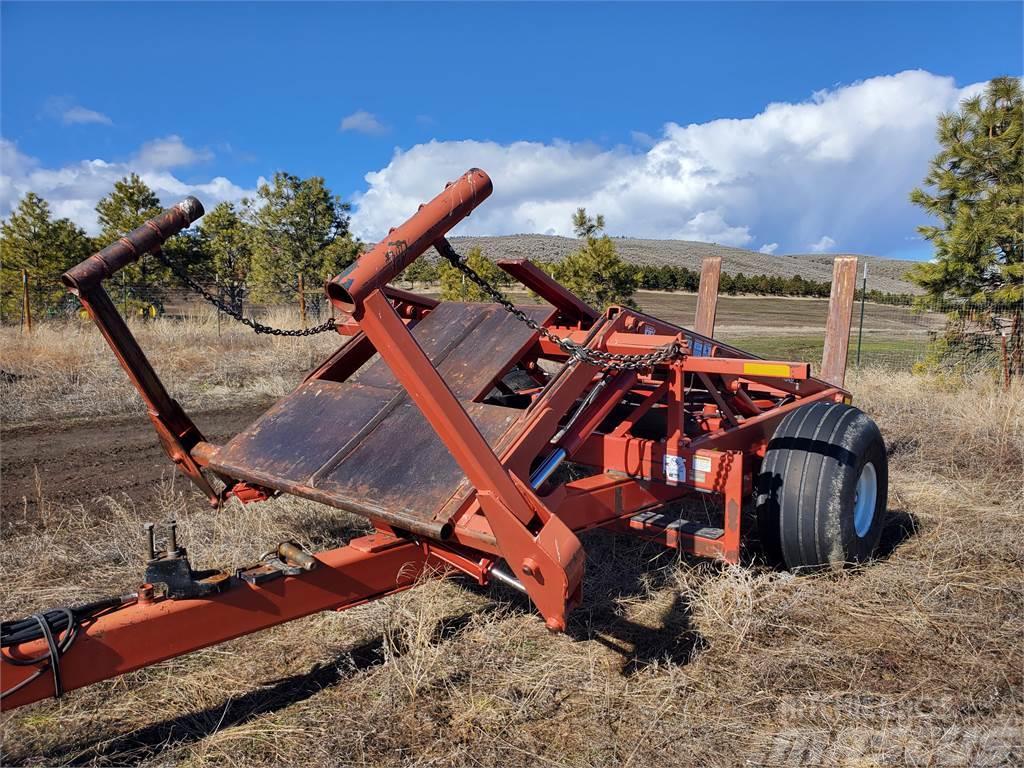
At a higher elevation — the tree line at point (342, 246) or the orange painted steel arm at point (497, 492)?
the tree line at point (342, 246)

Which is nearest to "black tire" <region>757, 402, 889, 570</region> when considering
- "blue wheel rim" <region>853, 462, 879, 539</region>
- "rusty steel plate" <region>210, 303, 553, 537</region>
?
"blue wheel rim" <region>853, 462, 879, 539</region>

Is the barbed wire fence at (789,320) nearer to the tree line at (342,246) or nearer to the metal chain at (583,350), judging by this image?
the tree line at (342,246)

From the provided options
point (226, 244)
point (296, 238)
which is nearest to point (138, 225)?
point (226, 244)

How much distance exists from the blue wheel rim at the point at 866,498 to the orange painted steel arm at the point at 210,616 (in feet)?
8.60

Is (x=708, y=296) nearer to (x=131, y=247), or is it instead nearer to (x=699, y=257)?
(x=131, y=247)

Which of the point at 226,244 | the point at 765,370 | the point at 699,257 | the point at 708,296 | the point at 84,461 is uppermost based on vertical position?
the point at 699,257

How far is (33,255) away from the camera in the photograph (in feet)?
61.6

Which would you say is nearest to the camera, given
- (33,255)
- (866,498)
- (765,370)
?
(765,370)

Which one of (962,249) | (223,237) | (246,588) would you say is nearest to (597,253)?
(962,249)

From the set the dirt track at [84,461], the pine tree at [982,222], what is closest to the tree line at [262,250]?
the dirt track at [84,461]

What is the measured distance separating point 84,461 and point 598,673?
5923mm

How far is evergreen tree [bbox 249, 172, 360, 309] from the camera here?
60.5ft

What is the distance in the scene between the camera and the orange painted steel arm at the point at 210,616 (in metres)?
2.26

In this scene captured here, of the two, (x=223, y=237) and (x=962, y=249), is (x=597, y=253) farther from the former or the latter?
(x=223, y=237)
